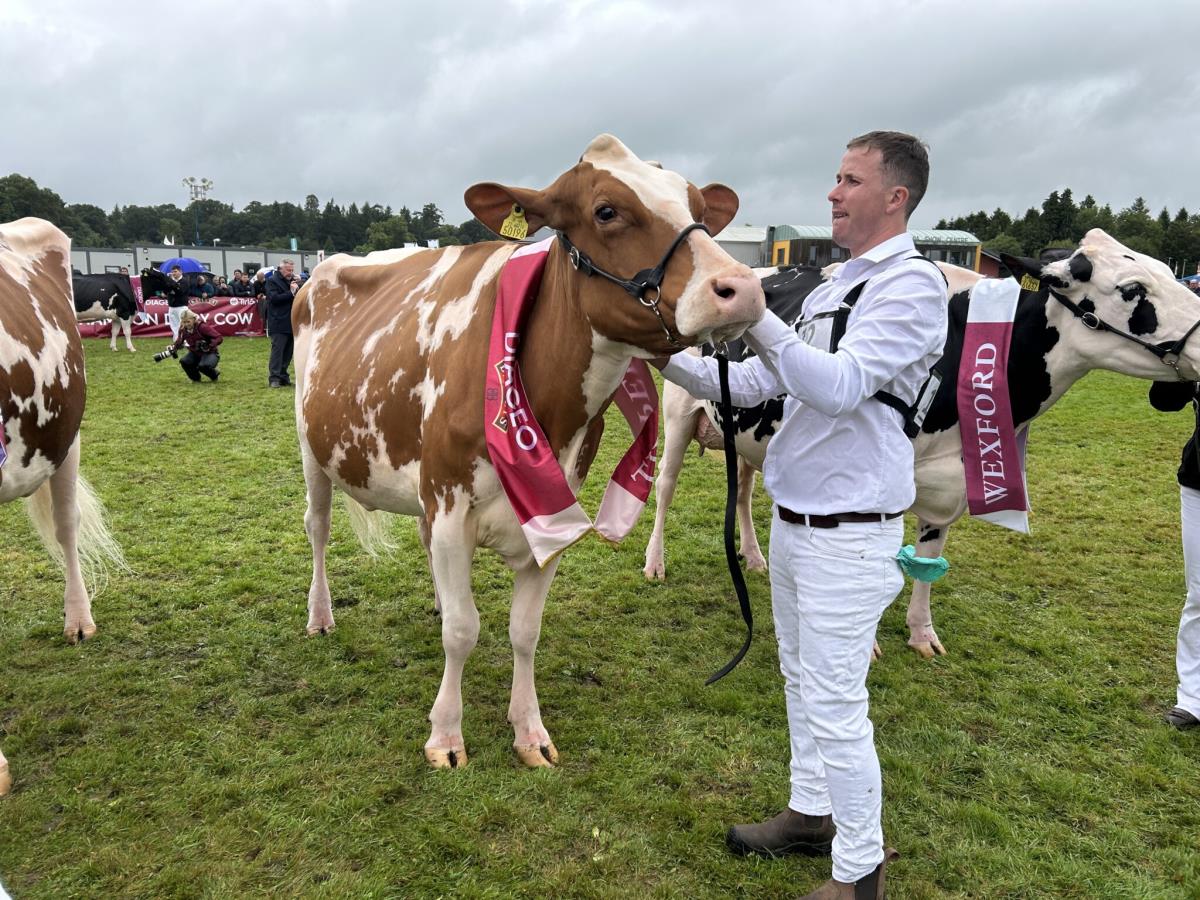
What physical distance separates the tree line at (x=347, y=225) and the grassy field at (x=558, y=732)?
43692 millimetres

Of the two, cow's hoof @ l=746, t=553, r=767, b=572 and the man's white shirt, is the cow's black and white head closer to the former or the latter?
the man's white shirt

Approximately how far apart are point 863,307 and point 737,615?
3227mm

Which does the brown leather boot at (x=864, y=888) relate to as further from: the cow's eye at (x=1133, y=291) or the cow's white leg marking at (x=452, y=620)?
the cow's eye at (x=1133, y=291)

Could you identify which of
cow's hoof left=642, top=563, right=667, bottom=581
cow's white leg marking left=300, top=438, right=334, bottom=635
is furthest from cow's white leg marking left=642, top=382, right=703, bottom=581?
cow's white leg marking left=300, top=438, right=334, bottom=635

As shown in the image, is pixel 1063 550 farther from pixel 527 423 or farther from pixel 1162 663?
pixel 527 423

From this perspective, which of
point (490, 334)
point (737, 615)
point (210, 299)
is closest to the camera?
point (490, 334)

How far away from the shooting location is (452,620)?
3.24 meters

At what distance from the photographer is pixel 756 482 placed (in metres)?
8.42

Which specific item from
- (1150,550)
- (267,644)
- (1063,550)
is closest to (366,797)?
(267,644)

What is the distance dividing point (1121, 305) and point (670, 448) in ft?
9.50

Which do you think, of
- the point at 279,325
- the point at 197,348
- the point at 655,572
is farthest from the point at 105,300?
the point at 655,572

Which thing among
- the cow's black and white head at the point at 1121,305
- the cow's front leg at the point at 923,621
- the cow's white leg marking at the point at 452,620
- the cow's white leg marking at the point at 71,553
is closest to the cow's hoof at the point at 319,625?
the cow's white leg marking at the point at 71,553

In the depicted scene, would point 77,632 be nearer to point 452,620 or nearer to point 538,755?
point 452,620

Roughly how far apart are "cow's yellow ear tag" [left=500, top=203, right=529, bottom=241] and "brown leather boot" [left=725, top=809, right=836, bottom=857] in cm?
233
